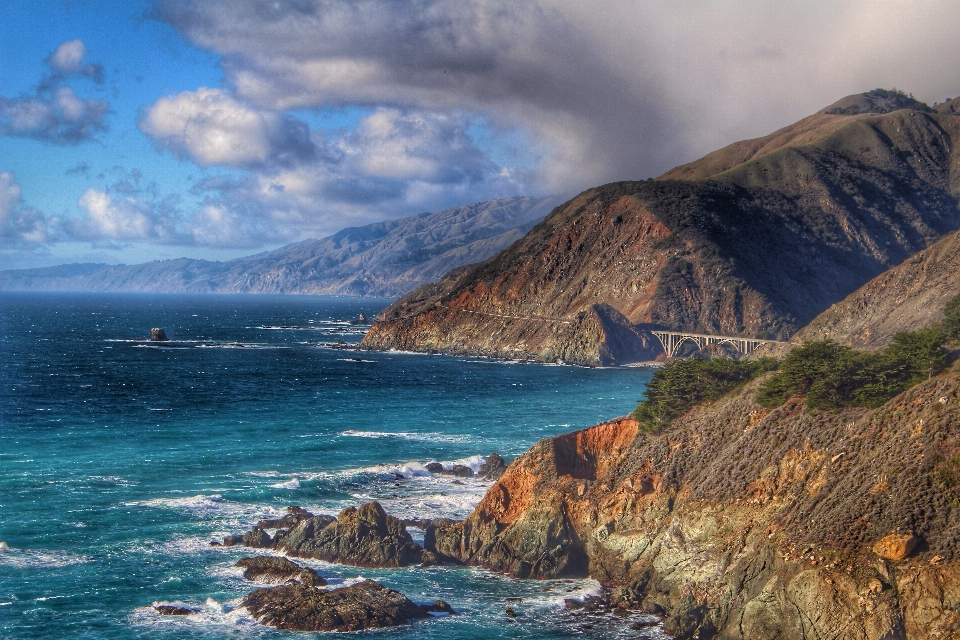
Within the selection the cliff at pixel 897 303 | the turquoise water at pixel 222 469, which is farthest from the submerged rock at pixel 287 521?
the cliff at pixel 897 303

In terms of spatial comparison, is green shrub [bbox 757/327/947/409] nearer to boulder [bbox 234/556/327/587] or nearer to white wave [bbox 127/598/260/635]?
boulder [bbox 234/556/327/587]

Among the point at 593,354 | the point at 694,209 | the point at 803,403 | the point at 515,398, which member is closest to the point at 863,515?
the point at 803,403

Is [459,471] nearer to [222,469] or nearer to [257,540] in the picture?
[222,469]

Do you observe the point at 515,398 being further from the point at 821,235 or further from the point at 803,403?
the point at 821,235

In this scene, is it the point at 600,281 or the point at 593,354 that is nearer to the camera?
the point at 593,354

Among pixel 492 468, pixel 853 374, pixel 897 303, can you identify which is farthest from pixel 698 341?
pixel 853 374

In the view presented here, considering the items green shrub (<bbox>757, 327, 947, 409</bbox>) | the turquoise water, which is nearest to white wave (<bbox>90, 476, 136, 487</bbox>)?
the turquoise water

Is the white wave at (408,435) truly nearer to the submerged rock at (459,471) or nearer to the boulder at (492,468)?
the submerged rock at (459,471)
